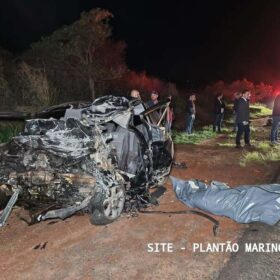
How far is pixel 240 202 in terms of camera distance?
5477mm

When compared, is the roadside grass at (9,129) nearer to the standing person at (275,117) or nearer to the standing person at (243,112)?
the standing person at (243,112)

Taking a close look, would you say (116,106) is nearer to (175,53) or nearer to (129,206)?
(129,206)

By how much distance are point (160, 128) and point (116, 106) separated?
4.25ft

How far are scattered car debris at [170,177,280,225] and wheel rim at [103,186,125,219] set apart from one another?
130 centimetres

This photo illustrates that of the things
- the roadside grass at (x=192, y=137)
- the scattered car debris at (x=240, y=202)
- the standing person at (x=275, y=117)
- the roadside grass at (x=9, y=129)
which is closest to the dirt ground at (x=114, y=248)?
the scattered car debris at (x=240, y=202)

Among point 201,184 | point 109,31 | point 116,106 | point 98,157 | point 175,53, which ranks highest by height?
point 175,53

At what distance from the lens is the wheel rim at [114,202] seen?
5.04 metres

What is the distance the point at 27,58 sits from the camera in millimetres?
16734

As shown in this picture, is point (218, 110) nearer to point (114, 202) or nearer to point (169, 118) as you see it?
point (169, 118)

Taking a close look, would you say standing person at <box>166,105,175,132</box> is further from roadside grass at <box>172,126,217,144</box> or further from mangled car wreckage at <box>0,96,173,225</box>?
mangled car wreckage at <box>0,96,173,225</box>

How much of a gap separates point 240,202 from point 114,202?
1866 millimetres

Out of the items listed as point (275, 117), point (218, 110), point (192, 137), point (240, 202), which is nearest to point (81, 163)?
point (240, 202)

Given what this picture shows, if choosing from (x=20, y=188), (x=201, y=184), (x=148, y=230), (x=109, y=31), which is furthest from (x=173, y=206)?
(x=109, y=31)

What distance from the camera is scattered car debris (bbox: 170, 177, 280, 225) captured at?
17.1 ft
